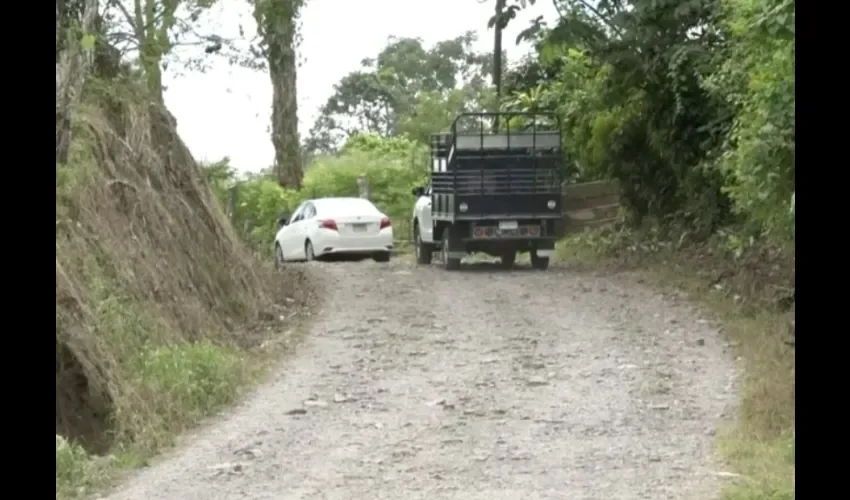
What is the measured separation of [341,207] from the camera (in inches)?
742

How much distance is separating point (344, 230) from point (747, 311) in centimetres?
852

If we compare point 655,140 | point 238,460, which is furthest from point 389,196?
point 238,460

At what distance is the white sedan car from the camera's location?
18.8 metres

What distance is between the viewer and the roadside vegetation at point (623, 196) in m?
7.52

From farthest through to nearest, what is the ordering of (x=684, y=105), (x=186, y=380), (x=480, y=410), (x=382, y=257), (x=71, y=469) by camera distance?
(x=382, y=257) < (x=684, y=105) < (x=186, y=380) < (x=480, y=410) < (x=71, y=469)

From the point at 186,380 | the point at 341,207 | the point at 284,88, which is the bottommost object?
the point at 186,380

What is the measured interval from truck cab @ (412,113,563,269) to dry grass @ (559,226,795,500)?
109 centimetres

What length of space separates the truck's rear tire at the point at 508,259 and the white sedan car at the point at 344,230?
2542mm

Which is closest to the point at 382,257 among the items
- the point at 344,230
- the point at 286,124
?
the point at 344,230

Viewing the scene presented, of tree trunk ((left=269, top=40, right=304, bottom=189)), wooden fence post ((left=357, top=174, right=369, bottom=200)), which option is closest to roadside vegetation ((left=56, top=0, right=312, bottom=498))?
tree trunk ((left=269, top=40, right=304, bottom=189))

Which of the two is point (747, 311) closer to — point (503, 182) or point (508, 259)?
point (503, 182)

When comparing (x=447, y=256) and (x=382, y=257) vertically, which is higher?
(x=447, y=256)

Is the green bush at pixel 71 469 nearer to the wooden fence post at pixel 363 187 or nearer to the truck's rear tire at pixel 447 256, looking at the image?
the truck's rear tire at pixel 447 256
